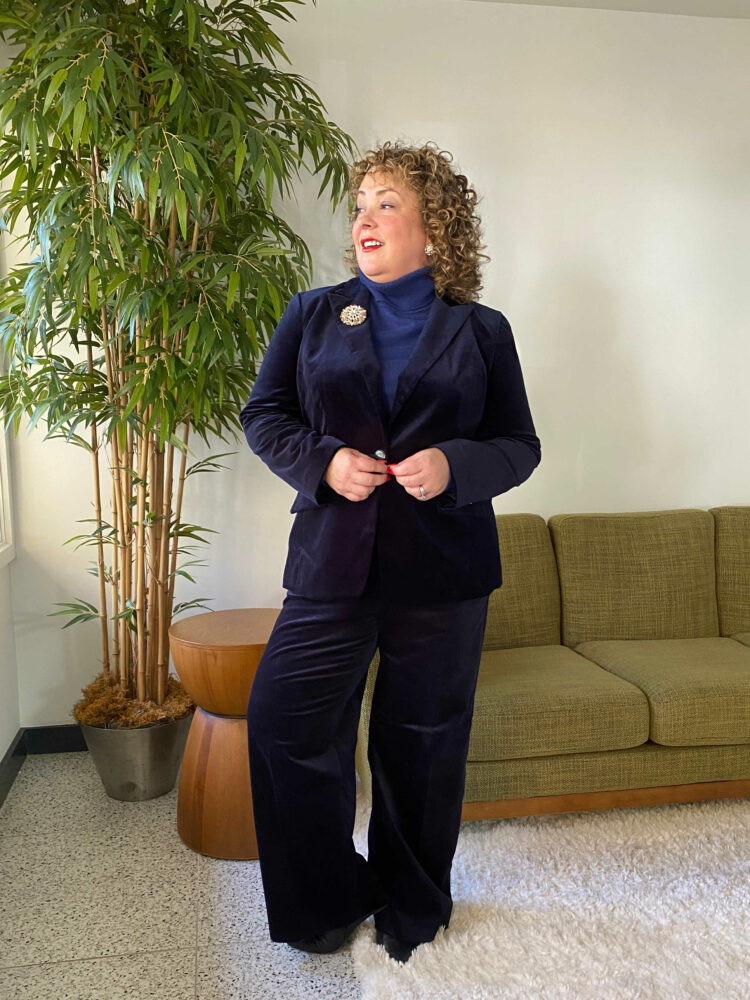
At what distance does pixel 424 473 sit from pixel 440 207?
582mm

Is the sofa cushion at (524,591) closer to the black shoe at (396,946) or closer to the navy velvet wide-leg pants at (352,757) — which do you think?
the navy velvet wide-leg pants at (352,757)

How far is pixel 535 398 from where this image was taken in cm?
320

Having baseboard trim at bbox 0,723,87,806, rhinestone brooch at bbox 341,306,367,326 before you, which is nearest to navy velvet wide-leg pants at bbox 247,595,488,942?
rhinestone brooch at bbox 341,306,367,326

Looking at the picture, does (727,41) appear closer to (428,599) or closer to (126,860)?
(428,599)

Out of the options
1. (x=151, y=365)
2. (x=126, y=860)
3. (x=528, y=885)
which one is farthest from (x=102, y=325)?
(x=528, y=885)

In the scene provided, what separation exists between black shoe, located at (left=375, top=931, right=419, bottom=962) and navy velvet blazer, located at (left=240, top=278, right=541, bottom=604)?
2.55ft

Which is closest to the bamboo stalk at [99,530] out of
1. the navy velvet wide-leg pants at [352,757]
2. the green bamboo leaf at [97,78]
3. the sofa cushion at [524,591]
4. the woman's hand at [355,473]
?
the green bamboo leaf at [97,78]

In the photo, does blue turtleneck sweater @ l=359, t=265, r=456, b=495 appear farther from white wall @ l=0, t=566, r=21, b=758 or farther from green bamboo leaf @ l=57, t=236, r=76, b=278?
white wall @ l=0, t=566, r=21, b=758

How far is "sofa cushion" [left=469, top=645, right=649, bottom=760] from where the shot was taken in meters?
2.38

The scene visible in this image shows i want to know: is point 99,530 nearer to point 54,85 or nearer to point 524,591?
point 54,85

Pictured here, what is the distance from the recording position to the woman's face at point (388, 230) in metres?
1.81

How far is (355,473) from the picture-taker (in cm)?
168

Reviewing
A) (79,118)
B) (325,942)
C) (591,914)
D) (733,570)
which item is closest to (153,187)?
(79,118)

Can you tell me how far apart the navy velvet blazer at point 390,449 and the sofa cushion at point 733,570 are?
159 cm
